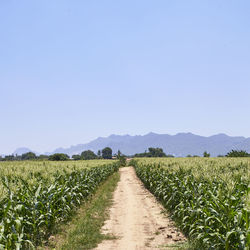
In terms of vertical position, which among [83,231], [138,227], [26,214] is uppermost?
[26,214]

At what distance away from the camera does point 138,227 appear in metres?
11.5

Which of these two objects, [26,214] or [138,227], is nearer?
[26,214]

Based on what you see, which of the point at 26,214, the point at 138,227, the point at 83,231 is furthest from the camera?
the point at 138,227

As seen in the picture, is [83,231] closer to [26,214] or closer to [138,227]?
[138,227]

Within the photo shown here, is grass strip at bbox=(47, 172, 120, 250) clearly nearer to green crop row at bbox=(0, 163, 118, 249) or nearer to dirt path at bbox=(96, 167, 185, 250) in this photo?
dirt path at bbox=(96, 167, 185, 250)

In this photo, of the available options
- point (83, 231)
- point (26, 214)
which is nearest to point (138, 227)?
point (83, 231)

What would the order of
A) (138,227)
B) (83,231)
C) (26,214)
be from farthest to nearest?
(138,227)
(83,231)
(26,214)

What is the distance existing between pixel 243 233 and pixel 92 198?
47.2 ft

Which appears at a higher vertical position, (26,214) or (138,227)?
(26,214)

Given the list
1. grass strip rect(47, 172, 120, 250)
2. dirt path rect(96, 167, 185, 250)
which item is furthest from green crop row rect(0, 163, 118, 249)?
dirt path rect(96, 167, 185, 250)

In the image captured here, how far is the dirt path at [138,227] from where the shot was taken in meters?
9.30

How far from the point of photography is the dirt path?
930 cm

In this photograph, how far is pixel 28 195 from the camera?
857cm

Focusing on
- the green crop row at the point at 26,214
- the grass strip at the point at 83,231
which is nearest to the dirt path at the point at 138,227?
the grass strip at the point at 83,231
